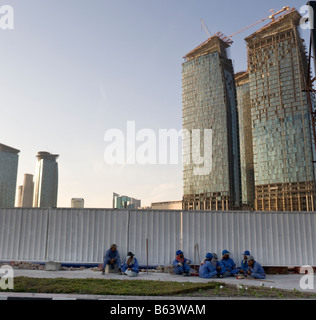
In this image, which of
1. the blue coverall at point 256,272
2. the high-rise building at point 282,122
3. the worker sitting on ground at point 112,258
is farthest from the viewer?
the high-rise building at point 282,122

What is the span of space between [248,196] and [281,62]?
2132 inches

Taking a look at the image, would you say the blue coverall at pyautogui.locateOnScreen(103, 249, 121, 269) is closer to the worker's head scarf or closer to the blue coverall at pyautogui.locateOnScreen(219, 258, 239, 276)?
the worker's head scarf

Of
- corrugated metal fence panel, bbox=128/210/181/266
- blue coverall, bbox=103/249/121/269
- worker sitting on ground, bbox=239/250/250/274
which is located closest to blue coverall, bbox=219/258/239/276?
worker sitting on ground, bbox=239/250/250/274

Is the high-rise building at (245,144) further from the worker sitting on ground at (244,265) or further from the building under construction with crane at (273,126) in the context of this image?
the worker sitting on ground at (244,265)

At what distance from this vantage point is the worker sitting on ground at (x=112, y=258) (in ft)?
41.9

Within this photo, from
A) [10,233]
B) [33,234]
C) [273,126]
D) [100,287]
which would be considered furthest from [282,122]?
[100,287]

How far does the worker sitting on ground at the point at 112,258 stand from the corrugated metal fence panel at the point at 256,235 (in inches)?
117

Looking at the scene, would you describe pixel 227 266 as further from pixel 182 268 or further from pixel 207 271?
pixel 182 268

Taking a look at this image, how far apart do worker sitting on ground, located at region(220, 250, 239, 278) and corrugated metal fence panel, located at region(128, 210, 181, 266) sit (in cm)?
204

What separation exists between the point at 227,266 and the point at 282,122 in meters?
98.9

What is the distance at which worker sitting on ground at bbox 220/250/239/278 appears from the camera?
1239cm

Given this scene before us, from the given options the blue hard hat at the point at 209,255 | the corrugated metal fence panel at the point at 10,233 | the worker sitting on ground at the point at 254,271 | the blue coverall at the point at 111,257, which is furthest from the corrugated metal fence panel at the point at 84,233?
the worker sitting on ground at the point at 254,271

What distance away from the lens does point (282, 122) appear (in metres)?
103

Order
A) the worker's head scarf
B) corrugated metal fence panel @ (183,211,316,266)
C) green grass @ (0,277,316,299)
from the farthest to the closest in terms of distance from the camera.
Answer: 1. corrugated metal fence panel @ (183,211,316,266)
2. the worker's head scarf
3. green grass @ (0,277,316,299)
